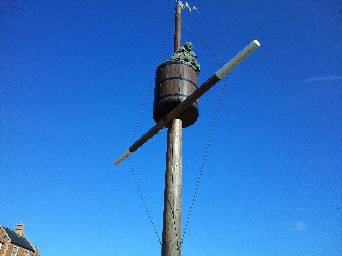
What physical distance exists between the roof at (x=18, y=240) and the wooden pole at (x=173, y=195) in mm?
34911

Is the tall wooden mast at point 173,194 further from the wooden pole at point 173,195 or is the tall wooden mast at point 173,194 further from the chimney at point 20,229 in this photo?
the chimney at point 20,229

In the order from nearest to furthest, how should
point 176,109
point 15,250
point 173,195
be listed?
point 173,195 < point 176,109 < point 15,250

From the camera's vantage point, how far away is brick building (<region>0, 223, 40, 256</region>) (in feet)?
111

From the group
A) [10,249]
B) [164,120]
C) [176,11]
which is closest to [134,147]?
[164,120]

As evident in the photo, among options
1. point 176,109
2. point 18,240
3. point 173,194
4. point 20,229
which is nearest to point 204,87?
point 176,109

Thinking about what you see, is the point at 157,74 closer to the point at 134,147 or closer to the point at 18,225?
the point at 134,147

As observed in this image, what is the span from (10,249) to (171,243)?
116ft

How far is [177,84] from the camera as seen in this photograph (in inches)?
269

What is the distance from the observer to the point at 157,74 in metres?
7.32

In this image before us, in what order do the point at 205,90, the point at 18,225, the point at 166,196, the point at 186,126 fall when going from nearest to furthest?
the point at 166,196 < the point at 205,90 < the point at 186,126 < the point at 18,225

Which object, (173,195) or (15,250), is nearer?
(173,195)

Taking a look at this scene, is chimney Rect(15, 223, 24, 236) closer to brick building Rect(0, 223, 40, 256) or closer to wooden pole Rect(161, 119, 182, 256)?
brick building Rect(0, 223, 40, 256)

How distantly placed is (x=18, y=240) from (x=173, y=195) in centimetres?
3721

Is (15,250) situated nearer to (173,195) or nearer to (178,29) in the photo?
(178,29)
